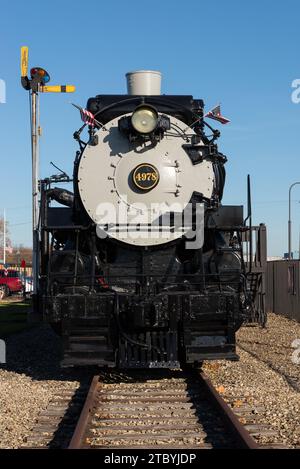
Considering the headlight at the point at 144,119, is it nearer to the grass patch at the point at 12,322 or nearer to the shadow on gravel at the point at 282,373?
the shadow on gravel at the point at 282,373

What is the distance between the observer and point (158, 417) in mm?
6555

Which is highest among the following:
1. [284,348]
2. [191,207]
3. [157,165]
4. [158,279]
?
[157,165]

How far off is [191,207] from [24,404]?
11.3 feet

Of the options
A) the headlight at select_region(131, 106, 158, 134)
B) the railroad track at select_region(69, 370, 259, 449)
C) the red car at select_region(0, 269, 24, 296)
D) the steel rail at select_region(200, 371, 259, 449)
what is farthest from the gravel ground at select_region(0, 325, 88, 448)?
the red car at select_region(0, 269, 24, 296)

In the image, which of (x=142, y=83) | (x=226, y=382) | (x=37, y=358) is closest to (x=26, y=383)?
(x=37, y=358)

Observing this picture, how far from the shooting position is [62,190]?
9.97 metres

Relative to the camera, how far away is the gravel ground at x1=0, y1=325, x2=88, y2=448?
6.28 meters

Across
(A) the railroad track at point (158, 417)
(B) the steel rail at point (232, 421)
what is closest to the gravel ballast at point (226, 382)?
(B) the steel rail at point (232, 421)

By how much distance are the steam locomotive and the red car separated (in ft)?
100.0

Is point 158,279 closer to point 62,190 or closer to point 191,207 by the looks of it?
point 191,207

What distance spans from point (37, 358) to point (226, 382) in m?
3.85
